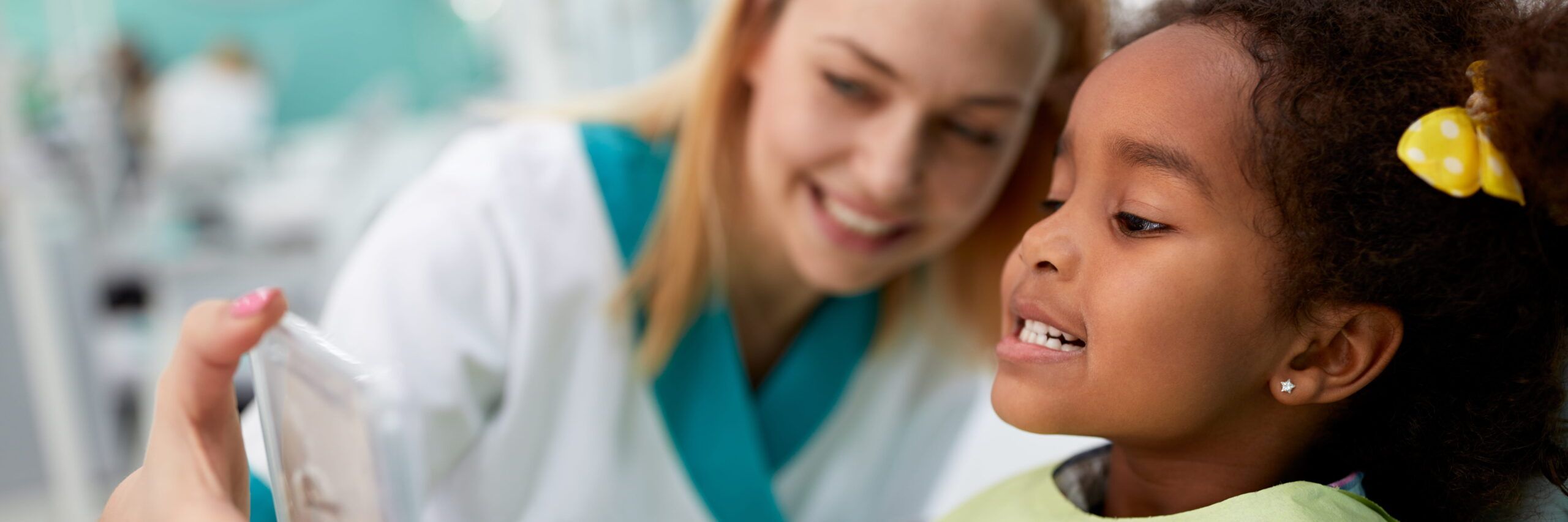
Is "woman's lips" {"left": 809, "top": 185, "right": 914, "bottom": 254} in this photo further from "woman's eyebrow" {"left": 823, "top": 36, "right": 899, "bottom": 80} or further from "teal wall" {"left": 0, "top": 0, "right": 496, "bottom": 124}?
"teal wall" {"left": 0, "top": 0, "right": 496, "bottom": 124}

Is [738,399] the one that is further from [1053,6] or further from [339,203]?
[339,203]

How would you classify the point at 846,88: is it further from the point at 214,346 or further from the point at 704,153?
the point at 214,346

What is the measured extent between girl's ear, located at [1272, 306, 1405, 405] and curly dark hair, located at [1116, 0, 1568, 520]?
0.04ft

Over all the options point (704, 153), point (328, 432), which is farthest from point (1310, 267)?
point (704, 153)

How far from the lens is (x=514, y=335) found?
1096mm

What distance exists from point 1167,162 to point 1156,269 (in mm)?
63

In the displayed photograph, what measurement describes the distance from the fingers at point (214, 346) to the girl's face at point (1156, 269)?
44 cm

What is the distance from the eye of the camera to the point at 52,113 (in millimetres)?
3359

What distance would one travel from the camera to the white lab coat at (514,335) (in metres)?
1.02

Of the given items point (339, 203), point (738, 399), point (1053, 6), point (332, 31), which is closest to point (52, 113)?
point (339, 203)

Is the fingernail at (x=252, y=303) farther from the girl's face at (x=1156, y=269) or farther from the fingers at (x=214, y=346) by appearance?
the girl's face at (x=1156, y=269)

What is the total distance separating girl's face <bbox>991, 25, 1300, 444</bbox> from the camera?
658 millimetres

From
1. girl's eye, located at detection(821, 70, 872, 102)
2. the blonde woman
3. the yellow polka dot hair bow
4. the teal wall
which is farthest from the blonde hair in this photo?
the teal wall

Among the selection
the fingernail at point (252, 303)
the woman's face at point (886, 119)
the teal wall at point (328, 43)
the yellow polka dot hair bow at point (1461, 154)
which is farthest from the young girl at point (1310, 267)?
the teal wall at point (328, 43)
